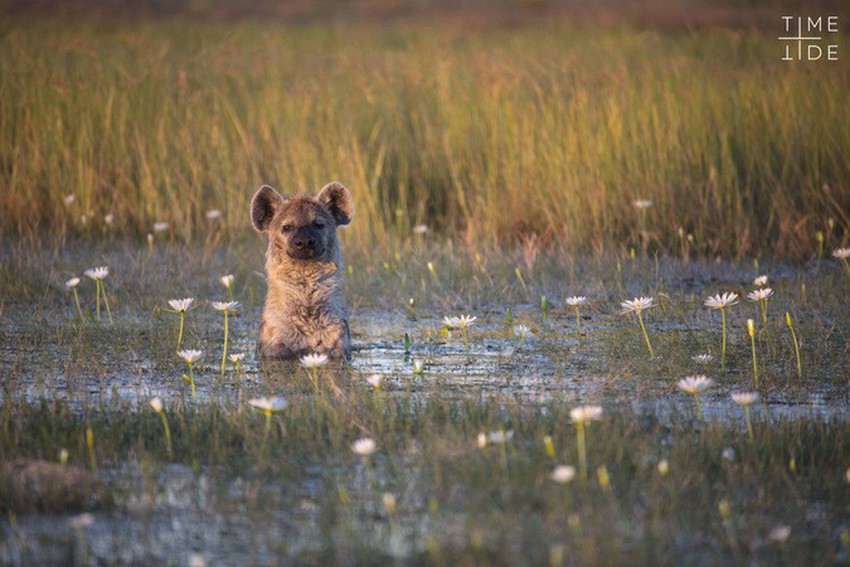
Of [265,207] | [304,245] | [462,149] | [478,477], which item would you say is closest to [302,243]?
[304,245]

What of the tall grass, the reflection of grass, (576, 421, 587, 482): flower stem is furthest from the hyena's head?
(576, 421, 587, 482): flower stem

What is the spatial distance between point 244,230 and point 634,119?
3.64 meters

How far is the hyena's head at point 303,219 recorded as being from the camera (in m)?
7.57

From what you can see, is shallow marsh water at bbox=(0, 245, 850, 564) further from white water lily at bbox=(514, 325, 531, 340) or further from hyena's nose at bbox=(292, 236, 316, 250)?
hyena's nose at bbox=(292, 236, 316, 250)

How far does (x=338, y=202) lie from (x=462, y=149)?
372 centimetres

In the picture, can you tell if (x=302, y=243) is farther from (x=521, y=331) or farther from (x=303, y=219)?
(x=521, y=331)

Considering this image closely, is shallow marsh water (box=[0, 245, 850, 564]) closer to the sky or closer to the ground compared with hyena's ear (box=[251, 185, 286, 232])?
closer to the ground

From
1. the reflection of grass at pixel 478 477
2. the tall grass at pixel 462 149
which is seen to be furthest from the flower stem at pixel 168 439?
the tall grass at pixel 462 149

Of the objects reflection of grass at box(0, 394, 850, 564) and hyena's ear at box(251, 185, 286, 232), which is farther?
hyena's ear at box(251, 185, 286, 232)

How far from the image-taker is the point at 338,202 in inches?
324

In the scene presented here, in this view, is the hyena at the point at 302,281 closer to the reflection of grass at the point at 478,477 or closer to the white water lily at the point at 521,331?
the white water lily at the point at 521,331

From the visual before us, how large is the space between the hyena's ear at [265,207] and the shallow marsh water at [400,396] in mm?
757

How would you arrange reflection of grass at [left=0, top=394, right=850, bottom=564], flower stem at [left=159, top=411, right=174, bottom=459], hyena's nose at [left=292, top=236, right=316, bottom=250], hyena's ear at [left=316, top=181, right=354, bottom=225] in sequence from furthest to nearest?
hyena's ear at [left=316, top=181, right=354, bottom=225] → hyena's nose at [left=292, top=236, right=316, bottom=250] → flower stem at [left=159, top=411, right=174, bottom=459] → reflection of grass at [left=0, top=394, right=850, bottom=564]

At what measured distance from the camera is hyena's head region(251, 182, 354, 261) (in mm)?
7570
